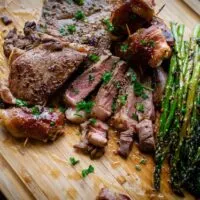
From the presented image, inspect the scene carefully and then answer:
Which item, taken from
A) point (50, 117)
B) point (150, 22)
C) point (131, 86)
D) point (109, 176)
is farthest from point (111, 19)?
point (109, 176)

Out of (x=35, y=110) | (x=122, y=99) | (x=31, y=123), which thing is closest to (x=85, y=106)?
(x=122, y=99)

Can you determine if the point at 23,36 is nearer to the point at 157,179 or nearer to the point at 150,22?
the point at 150,22

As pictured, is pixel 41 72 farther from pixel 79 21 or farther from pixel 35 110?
pixel 79 21

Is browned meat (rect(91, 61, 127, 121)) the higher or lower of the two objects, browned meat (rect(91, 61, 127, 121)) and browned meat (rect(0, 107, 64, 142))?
the higher

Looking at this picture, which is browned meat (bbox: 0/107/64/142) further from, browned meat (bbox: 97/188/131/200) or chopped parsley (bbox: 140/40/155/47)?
chopped parsley (bbox: 140/40/155/47)

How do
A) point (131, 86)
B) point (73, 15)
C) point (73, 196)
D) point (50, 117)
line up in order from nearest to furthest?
point (73, 196)
point (50, 117)
point (131, 86)
point (73, 15)

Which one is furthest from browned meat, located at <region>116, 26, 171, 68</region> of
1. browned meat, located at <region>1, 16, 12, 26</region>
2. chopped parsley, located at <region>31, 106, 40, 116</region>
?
browned meat, located at <region>1, 16, 12, 26</region>
